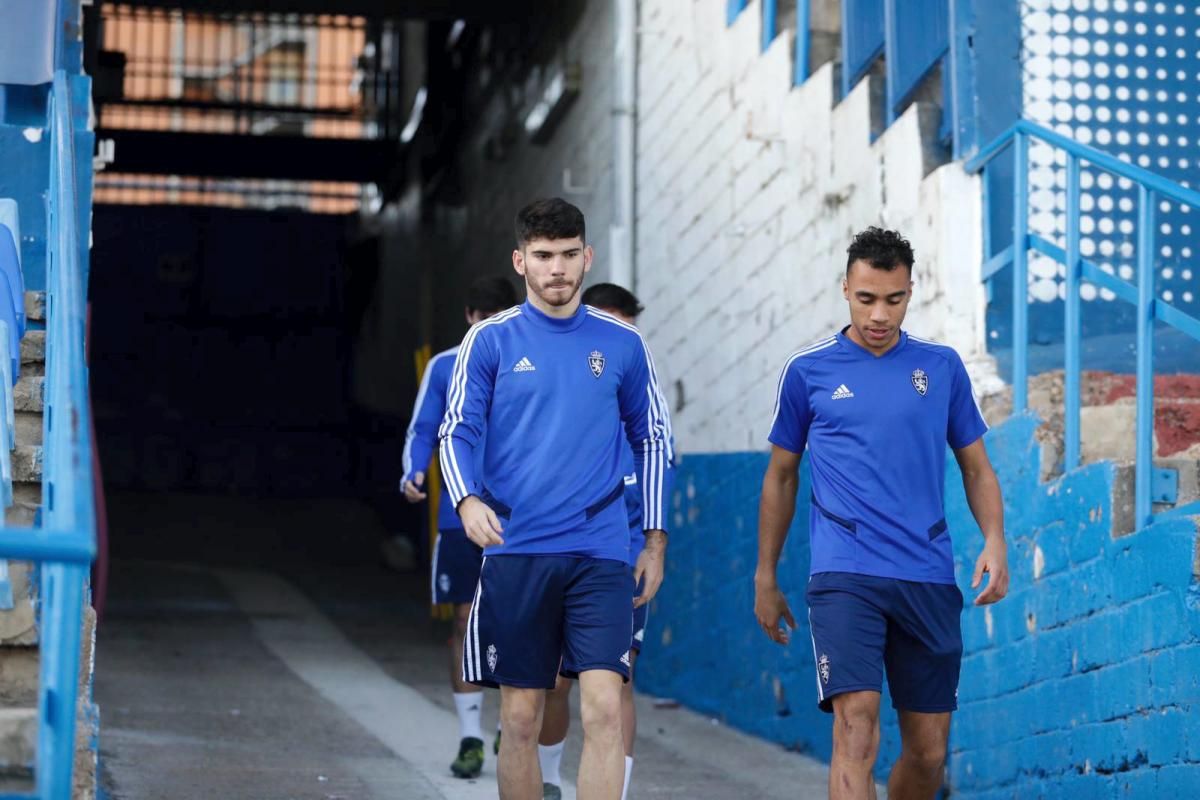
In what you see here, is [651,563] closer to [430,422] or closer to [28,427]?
[28,427]

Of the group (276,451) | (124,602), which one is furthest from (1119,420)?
(276,451)

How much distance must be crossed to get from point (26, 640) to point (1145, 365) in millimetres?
3166

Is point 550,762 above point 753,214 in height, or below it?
below

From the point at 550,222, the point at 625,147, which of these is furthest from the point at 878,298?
the point at 625,147

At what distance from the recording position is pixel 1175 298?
22.4ft

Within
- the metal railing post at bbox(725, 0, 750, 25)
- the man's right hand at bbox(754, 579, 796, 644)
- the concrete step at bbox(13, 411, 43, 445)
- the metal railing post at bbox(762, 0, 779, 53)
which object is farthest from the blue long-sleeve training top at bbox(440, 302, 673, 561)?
the metal railing post at bbox(725, 0, 750, 25)

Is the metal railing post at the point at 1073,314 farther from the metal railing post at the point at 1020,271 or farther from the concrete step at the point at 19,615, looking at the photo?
the concrete step at the point at 19,615

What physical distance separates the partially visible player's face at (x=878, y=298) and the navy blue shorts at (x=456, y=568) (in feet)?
8.46

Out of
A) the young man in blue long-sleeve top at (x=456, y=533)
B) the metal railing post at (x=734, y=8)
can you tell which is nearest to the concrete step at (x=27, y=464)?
the young man in blue long-sleeve top at (x=456, y=533)

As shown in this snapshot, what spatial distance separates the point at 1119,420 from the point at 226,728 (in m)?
4.23

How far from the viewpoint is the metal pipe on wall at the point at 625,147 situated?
37.4ft

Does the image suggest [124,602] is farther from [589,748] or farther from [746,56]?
[589,748]

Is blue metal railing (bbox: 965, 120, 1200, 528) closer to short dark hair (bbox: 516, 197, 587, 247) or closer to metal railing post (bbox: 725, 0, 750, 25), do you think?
short dark hair (bbox: 516, 197, 587, 247)

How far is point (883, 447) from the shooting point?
4.89 metres
